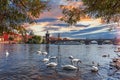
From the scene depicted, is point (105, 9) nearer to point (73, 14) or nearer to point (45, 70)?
point (73, 14)

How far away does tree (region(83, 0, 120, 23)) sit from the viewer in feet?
42.5

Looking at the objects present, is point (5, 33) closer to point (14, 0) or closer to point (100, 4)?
point (14, 0)

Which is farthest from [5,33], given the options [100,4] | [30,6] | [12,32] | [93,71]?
[93,71]

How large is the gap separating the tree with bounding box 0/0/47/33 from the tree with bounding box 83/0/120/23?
2425mm

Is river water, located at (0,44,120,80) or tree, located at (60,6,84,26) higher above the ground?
tree, located at (60,6,84,26)

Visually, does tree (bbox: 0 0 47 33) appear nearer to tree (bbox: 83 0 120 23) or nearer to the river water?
tree (bbox: 83 0 120 23)

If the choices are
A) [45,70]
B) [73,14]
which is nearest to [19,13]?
[73,14]

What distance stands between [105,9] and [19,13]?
14.4 ft

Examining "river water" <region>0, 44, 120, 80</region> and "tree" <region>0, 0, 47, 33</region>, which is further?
"river water" <region>0, 44, 120, 80</region>

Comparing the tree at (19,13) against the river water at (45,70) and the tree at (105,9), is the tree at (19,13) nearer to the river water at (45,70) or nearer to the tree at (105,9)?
the tree at (105,9)

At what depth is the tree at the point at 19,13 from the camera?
39.9 ft

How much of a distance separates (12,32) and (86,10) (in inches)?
163

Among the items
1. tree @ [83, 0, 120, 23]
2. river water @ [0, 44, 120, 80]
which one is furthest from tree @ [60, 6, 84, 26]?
river water @ [0, 44, 120, 80]

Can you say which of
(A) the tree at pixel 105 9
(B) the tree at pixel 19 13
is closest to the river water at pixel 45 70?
(A) the tree at pixel 105 9
